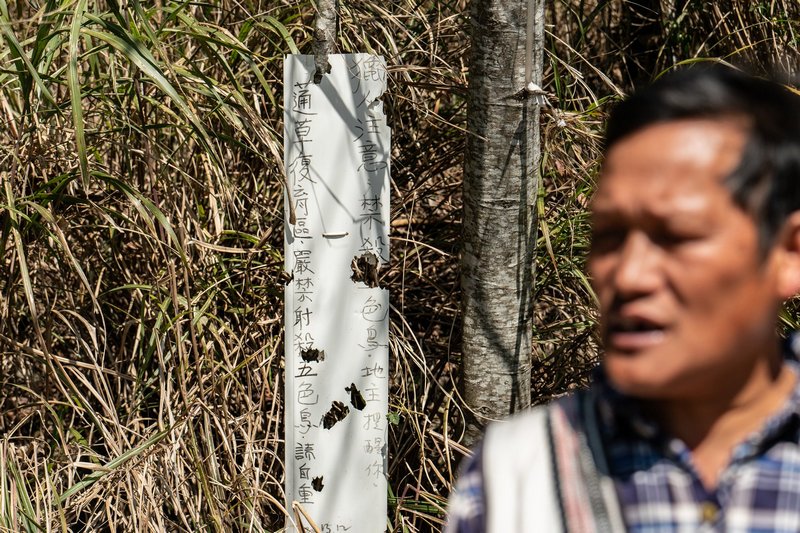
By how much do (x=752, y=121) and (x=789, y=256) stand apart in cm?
14

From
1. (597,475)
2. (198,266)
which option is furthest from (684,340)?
(198,266)

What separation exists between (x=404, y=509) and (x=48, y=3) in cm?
142

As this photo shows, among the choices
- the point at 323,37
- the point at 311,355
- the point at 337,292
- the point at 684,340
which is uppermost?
the point at 323,37

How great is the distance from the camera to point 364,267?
2.22 meters

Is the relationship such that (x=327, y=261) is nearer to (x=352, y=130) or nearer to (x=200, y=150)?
(x=352, y=130)

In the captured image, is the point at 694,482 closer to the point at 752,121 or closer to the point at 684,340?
the point at 684,340

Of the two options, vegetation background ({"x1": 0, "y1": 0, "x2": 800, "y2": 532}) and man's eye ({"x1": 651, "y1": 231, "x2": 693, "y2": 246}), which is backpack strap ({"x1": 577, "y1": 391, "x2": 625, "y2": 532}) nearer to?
man's eye ({"x1": 651, "y1": 231, "x2": 693, "y2": 246})

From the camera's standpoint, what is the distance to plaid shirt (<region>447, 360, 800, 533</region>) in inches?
32.3

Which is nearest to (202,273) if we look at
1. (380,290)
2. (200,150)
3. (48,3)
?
(200,150)

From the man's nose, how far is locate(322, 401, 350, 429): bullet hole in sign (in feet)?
4.83

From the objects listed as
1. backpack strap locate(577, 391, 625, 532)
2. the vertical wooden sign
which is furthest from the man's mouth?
the vertical wooden sign

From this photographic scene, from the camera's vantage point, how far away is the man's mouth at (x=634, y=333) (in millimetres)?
812

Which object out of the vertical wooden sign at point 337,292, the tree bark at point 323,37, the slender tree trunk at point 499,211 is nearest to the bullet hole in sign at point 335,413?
the vertical wooden sign at point 337,292

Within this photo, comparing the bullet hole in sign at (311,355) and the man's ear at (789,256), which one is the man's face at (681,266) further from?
the bullet hole in sign at (311,355)
